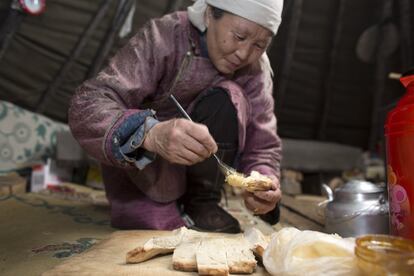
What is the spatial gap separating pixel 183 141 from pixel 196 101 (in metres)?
0.51

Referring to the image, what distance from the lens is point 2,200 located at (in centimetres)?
221

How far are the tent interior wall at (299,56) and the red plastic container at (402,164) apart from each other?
1956 mm

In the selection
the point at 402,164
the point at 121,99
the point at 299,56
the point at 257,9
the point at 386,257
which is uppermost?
the point at 299,56

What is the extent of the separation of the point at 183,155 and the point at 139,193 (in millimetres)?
512

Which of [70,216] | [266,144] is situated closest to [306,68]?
[266,144]

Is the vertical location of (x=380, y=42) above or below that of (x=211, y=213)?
above

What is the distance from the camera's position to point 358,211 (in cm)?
133

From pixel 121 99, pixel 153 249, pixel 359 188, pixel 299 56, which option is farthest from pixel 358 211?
pixel 299 56

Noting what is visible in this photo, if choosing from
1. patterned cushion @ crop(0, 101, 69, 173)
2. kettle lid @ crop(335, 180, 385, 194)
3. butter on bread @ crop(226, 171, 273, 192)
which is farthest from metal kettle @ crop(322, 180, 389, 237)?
patterned cushion @ crop(0, 101, 69, 173)

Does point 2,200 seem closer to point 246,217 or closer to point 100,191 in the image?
point 100,191

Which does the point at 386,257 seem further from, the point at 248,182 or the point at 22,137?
the point at 22,137

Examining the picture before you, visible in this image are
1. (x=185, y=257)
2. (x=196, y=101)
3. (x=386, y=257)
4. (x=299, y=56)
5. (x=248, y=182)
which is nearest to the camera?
(x=386, y=257)

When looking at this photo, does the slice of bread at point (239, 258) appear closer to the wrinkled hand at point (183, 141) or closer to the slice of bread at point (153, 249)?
the slice of bread at point (153, 249)

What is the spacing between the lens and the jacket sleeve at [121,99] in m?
1.19
